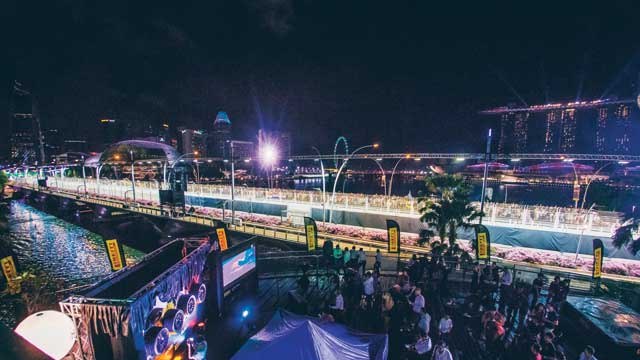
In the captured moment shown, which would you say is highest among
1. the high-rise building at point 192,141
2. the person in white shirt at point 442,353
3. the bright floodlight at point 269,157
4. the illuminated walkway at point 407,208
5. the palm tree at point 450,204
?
the high-rise building at point 192,141

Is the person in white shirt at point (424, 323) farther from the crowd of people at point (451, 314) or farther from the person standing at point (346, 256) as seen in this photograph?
the person standing at point (346, 256)

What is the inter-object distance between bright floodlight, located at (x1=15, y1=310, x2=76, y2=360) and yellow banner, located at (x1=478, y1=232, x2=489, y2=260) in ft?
57.3

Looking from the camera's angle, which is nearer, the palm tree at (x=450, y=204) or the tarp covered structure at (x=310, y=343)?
the tarp covered structure at (x=310, y=343)

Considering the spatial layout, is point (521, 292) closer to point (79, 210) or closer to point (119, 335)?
point (119, 335)

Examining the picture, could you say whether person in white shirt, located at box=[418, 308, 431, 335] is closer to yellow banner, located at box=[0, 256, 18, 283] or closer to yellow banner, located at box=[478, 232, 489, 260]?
yellow banner, located at box=[478, 232, 489, 260]

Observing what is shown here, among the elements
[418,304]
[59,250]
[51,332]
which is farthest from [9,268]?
[418,304]

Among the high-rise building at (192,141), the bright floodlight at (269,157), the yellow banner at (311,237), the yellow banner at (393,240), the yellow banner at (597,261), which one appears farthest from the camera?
the high-rise building at (192,141)

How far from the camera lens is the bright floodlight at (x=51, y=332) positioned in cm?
618

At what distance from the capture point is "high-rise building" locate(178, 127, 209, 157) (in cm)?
18088

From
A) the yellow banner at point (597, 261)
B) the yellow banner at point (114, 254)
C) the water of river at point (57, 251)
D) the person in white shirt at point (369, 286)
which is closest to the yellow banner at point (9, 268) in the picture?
the water of river at point (57, 251)

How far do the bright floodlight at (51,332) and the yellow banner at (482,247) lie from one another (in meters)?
17.5

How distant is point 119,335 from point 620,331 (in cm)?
1486

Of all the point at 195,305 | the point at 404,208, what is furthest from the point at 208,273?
the point at 404,208

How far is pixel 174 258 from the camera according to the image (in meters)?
12.3
